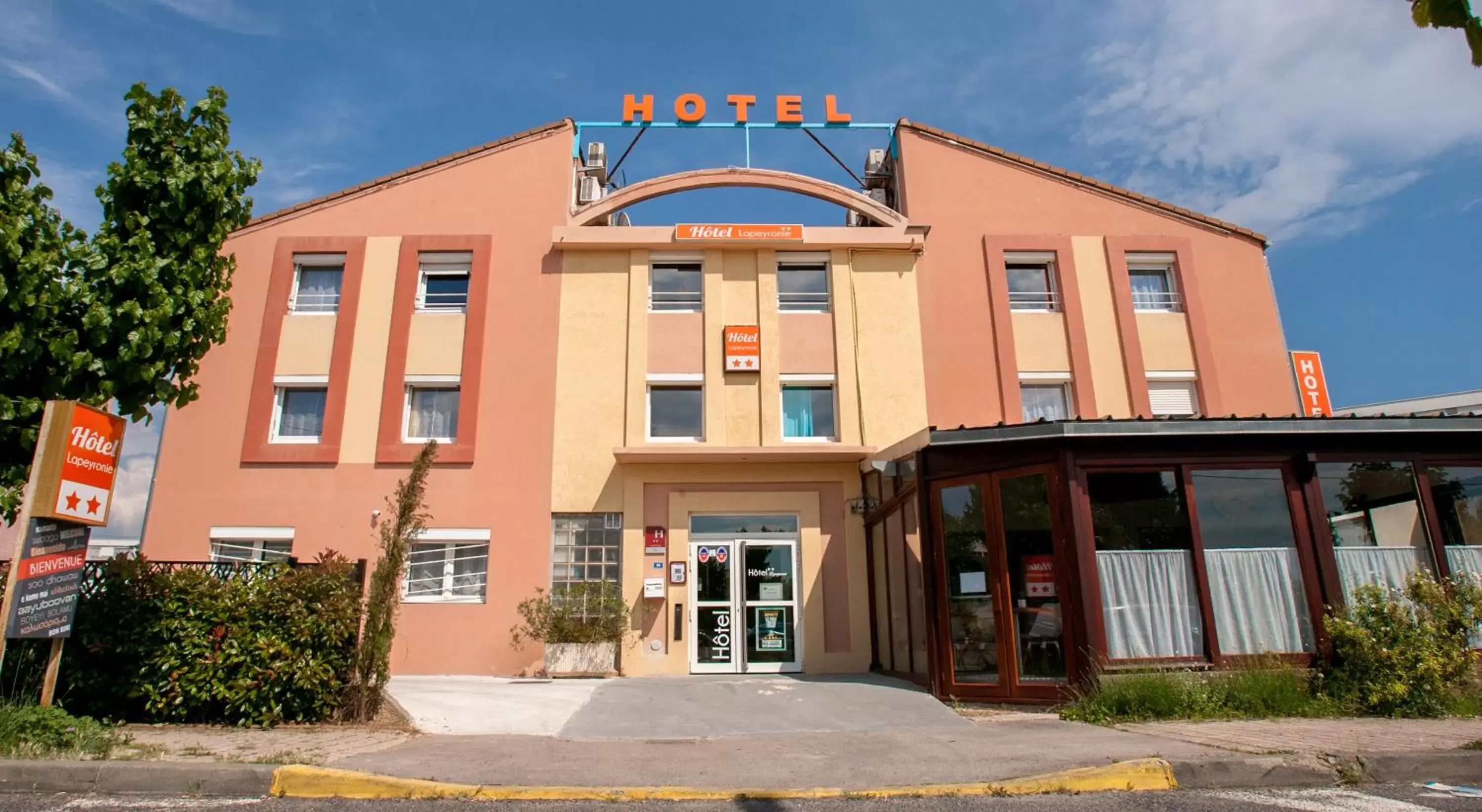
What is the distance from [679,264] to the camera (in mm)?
15695

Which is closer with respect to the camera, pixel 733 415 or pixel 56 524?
pixel 56 524

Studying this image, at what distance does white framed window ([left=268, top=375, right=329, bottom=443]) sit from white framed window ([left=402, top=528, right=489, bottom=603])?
2928 millimetres

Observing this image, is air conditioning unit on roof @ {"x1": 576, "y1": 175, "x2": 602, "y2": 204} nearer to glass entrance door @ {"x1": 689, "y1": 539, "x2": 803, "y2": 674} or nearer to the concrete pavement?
glass entrance door @ {"x1": 689, "y1": 539, "x2": 803, "y2": 674}

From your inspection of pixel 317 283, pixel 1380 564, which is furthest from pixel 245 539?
pixel 1380 564

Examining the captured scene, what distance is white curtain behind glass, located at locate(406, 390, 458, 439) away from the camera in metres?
14.7

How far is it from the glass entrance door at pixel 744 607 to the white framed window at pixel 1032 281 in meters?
6.49

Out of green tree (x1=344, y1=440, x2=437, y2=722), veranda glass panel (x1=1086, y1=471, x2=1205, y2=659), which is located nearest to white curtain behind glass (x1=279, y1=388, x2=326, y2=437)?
green tree (x1=344, y1=440, x2=437, y2=722)

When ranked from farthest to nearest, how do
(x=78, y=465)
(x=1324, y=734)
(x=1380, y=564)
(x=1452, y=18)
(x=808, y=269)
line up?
(x=808, y=269)
(x=1380, y=564)
(x=1324, y=734)
(x=78, y=465)
(x=1452, y=18)

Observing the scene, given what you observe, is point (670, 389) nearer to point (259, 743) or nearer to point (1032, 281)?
point (1032, 281)

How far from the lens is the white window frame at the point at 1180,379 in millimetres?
15328

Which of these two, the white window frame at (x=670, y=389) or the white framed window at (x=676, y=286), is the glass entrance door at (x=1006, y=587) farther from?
the white framed window at (x=676, y=286)

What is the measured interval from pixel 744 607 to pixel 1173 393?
8.88m

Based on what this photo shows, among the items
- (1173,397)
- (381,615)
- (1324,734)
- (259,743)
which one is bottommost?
(1324,734)

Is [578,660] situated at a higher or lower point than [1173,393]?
lower
